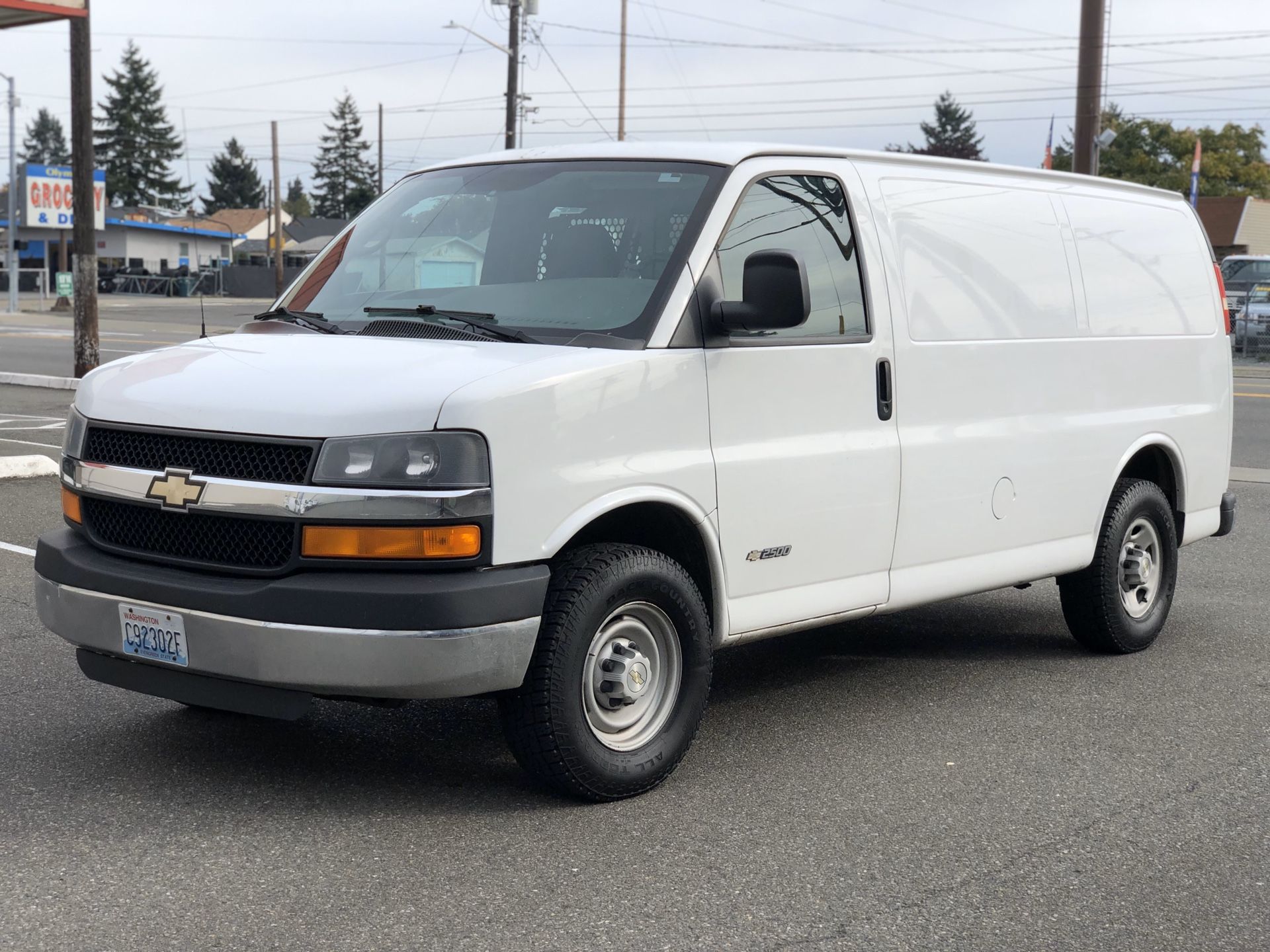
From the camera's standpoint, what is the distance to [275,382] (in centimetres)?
444

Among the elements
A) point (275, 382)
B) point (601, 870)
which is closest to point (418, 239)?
point (275, 382)

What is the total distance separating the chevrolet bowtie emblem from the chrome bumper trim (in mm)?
28

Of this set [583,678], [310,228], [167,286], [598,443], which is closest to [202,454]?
[598,443]

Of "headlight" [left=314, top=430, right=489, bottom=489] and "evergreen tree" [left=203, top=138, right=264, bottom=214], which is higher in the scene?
"evergreen tree" [left=203, top=138, right=264, bottom=214]

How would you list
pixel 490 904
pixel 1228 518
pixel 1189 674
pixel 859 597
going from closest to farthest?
pixel 490 904, pixel 859 597, pixel 1189 674, pixel 1228 518

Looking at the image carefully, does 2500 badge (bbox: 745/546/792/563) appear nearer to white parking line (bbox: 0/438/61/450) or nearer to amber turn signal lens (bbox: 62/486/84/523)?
amber turn signal lens (bbox: 62/486/84/523)

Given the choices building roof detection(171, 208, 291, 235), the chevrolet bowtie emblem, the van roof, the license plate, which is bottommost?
the license plate

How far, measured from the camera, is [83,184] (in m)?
20.1

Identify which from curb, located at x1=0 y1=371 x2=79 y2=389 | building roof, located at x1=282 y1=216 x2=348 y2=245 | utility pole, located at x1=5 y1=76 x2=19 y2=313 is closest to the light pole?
utility pole, located at x1=5 y1=76 x2=19 y2=313

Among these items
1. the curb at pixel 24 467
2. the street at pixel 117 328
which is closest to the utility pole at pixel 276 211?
the street at pixel 117 328

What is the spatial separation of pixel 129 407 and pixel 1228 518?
17.9 ft

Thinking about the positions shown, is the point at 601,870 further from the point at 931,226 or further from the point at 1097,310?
the point at 1097,310

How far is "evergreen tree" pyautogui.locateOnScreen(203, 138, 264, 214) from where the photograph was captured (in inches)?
5674

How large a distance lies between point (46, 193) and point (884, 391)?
63992 mm
